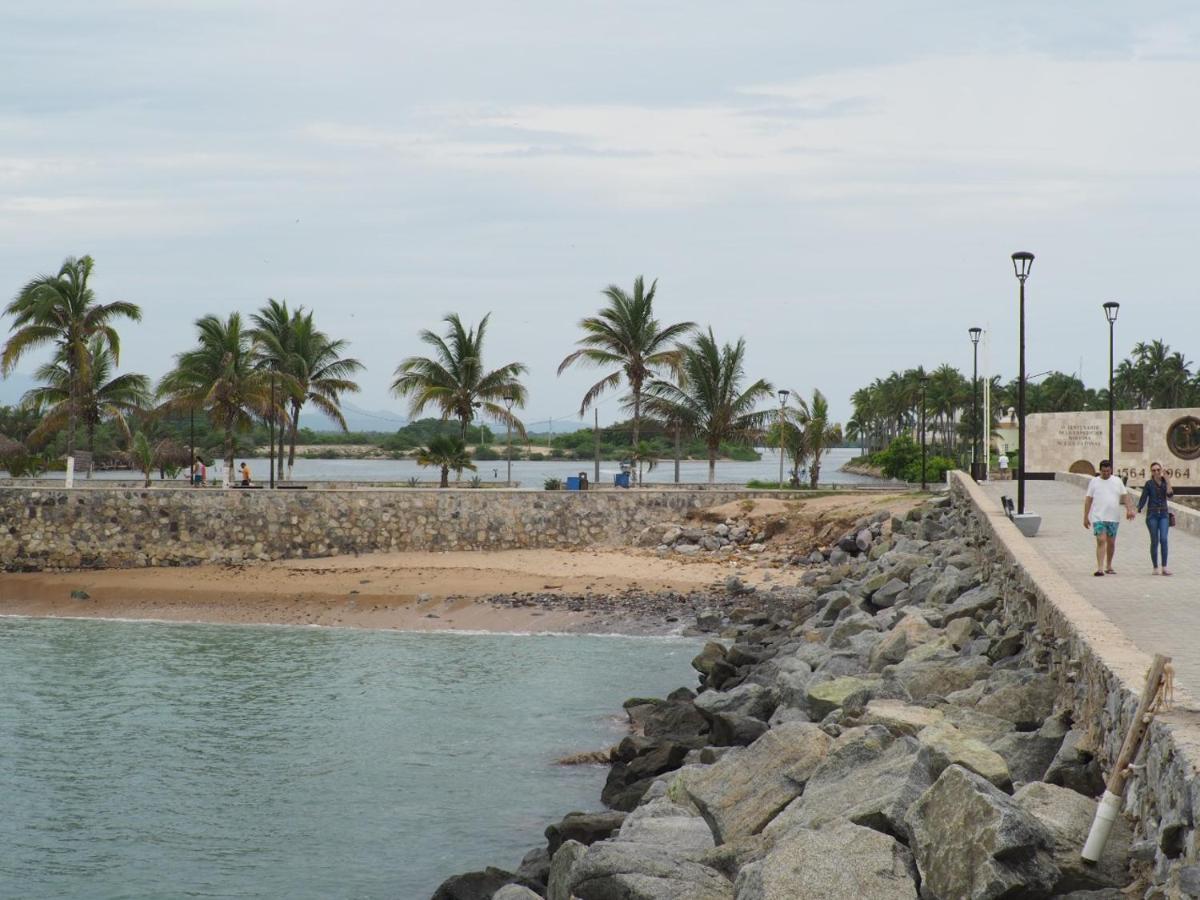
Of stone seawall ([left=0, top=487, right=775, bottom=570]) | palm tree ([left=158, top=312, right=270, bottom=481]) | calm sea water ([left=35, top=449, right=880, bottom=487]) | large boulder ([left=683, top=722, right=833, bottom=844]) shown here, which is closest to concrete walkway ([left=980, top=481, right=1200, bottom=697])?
large boulder ([left=683, top=722, right=833, bottom=844])

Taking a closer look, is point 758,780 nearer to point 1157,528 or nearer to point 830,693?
point 830,693

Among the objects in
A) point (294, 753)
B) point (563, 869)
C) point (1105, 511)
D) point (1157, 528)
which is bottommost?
point (294, 753)

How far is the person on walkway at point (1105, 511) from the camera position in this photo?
1369 centimetres

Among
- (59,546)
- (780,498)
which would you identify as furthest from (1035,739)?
(59,546)

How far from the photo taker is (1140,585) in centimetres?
1302

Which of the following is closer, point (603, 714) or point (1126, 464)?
point (603, 714)

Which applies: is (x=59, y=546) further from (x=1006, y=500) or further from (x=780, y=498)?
(x=1006, y=500)

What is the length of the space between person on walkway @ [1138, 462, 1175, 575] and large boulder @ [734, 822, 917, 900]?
27.0 ft

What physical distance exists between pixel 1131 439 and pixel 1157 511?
29848 millimetres

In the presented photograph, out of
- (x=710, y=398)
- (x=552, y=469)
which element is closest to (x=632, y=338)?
(x=710, y=398)

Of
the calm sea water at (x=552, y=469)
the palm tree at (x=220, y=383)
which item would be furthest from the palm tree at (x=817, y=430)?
the calm sea water at (x=552, y=469)

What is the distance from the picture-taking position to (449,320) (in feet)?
139

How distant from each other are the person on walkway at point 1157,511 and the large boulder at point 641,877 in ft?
26.0

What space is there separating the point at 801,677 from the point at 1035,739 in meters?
5.77
